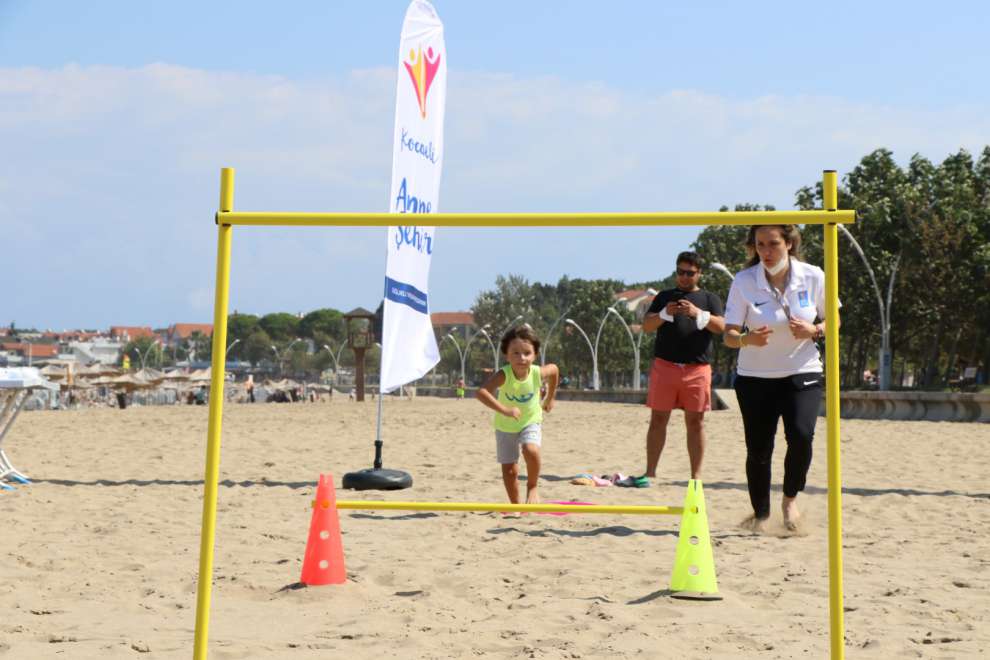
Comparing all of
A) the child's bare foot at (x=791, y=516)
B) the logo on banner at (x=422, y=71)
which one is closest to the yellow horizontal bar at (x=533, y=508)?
the child's bare foot at (x=791, y=516)

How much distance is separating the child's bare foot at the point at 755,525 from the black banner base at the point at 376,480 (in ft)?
9.28

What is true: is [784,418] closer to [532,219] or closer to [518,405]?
[518,405]

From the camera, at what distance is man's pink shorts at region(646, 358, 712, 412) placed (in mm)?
7441

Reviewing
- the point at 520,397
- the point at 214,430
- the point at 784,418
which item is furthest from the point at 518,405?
the point at 214,430

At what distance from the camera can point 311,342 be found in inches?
7800

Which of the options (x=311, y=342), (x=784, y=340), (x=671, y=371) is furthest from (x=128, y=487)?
(x=311, y=342)

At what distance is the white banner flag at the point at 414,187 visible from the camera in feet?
27.9

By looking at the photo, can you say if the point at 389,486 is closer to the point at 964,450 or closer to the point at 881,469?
the point at 881,469

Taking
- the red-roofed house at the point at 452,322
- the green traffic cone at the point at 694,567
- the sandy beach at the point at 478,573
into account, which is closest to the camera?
the sandy beach at the point at 478,573

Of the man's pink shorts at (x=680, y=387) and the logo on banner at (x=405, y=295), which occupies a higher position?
the logo on banner at (x=405, y=295)

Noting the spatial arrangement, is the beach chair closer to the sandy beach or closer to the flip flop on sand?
the sandy beach

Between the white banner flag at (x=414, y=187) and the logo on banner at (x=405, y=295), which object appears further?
the white banner flag at (x=414, y=187)

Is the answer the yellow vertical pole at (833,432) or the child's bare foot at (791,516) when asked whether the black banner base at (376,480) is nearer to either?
the child's bare foot at (791,516)

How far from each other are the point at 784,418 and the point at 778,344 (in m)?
0.41
